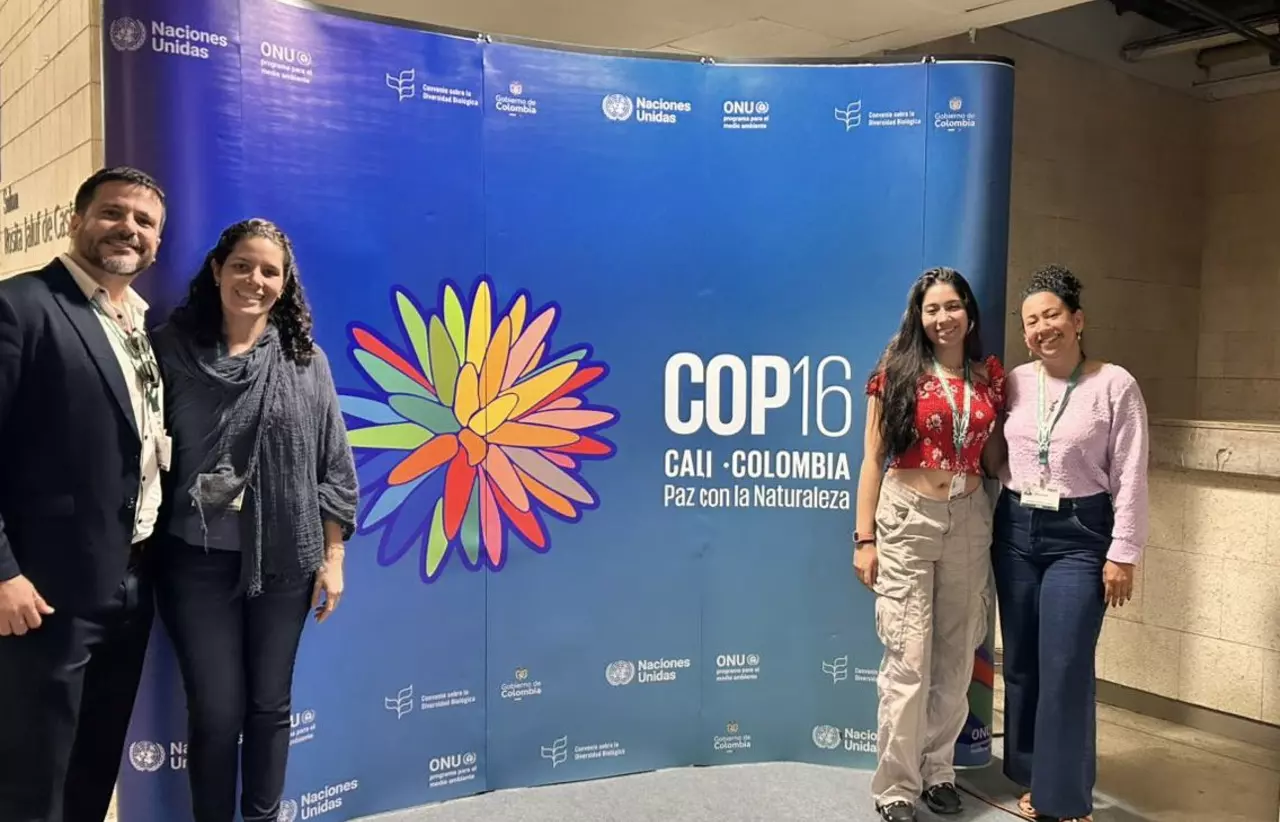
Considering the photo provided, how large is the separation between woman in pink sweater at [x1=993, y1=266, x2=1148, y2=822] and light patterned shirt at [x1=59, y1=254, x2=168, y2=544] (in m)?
2.29

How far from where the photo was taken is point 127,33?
7.41 ft

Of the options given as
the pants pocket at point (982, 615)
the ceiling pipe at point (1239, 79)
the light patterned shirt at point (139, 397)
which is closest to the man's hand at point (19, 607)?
the light patterned shirt at point (139, 397)

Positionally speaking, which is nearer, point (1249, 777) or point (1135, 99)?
point (1249, 777)

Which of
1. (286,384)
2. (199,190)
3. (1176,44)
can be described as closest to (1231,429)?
(1176,44)

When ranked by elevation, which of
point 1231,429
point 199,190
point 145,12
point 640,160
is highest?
point 145,12

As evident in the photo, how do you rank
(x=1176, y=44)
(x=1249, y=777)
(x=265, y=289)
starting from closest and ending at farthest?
(x=265, y=289)
(x=1249, y=777)
(x=1176, y=44)

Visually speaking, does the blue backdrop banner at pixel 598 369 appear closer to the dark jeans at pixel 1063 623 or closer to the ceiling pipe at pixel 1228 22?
the dark jeans at pixel 1063 623

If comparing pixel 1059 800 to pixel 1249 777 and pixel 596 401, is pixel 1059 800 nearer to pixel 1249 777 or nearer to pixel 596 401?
pixel 1249 777

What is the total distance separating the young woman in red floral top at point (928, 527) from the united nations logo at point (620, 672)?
0.78 metres

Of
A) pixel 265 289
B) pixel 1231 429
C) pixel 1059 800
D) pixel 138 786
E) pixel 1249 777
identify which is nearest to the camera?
pixel 265 289

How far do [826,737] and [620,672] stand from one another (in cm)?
74

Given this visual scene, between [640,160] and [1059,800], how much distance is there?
89.4 inches

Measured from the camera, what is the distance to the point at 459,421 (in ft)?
9.21

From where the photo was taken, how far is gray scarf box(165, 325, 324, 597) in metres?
2.14
